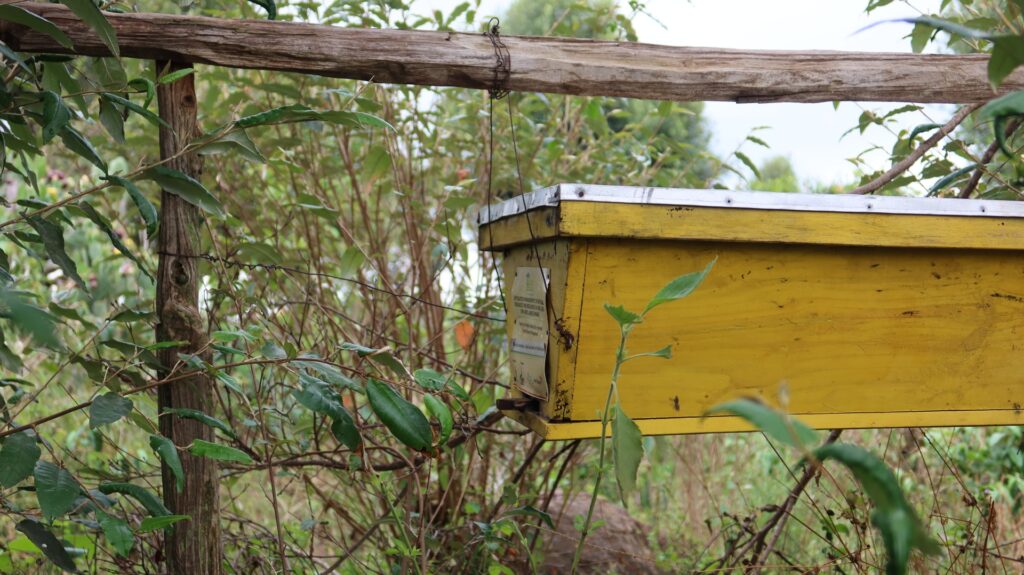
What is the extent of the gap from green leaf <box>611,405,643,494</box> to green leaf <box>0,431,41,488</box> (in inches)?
29.0

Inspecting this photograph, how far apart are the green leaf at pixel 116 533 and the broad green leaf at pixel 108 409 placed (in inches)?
4.8

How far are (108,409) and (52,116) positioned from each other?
1.26 ft

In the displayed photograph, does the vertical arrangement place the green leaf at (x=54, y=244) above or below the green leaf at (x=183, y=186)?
below

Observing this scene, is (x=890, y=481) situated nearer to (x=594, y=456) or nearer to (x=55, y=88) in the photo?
(x=55, y=88)

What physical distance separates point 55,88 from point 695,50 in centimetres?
106

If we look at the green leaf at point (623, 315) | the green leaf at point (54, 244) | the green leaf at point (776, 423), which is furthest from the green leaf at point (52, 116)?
the green leaf at point (776, 423)

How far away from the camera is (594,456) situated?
2.88 meters

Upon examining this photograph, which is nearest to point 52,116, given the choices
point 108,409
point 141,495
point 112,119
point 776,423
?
point 112,119

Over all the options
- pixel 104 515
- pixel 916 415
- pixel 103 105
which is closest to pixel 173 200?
pixel 103 105

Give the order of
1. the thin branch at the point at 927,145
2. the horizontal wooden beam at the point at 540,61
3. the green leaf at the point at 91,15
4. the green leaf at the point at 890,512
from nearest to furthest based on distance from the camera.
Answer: the green leaf at the point at 890,512 < the green leaf at the point at 91,15 < the horizontal wooden beam at the point at 540,61 < the thin branch at the point at 927,145

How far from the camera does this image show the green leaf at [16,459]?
1.13 metres

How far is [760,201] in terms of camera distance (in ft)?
4.15

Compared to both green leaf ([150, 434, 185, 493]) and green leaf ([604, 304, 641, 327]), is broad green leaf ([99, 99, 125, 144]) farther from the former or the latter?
green leaf ([604, 304, 641, 327])

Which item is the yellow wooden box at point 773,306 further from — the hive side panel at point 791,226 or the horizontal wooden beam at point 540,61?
the horizontal wooden beam at point 540,61
